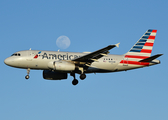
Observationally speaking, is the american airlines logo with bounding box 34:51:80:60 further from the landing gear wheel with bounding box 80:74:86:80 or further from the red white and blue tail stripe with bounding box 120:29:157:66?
the red white and blue tail stripe with bounding box 120:29:157:66

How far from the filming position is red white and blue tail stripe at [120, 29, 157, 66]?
140 feet

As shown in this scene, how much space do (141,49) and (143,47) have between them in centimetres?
59

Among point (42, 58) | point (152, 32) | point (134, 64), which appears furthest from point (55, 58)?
point (152, 32)

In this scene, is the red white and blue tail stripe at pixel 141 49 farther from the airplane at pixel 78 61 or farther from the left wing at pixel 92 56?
the left wing at pixel 92 56

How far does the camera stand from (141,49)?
44469mm

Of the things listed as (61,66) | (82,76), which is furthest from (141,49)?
(61,66)

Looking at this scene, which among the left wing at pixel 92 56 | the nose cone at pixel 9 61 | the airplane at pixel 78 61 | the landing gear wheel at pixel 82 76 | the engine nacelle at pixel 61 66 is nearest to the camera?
the left wing at pixel 92 56

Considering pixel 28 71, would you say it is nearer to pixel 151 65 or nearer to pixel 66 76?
pixel 66 76

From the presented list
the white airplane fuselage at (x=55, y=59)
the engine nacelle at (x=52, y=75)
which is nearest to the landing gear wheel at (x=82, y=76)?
the white airplane fuselage at (x=55, y=59)

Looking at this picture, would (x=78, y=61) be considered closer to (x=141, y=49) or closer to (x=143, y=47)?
(x=141, y=49)

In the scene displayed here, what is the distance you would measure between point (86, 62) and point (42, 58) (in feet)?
19.9

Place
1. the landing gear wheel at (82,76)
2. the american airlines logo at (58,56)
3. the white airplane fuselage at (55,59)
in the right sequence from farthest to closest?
1. the landing gear wheel at (82,76)
2. the american airlines logo at (58,56)
3. the white airplane fuselage at (55,59)

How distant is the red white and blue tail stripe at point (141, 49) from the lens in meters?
42.7

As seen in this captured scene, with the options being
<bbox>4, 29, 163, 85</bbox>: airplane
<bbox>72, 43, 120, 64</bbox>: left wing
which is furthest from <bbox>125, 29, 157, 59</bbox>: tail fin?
<bbox>72, 43, 120, 64</bbox>: left wing
